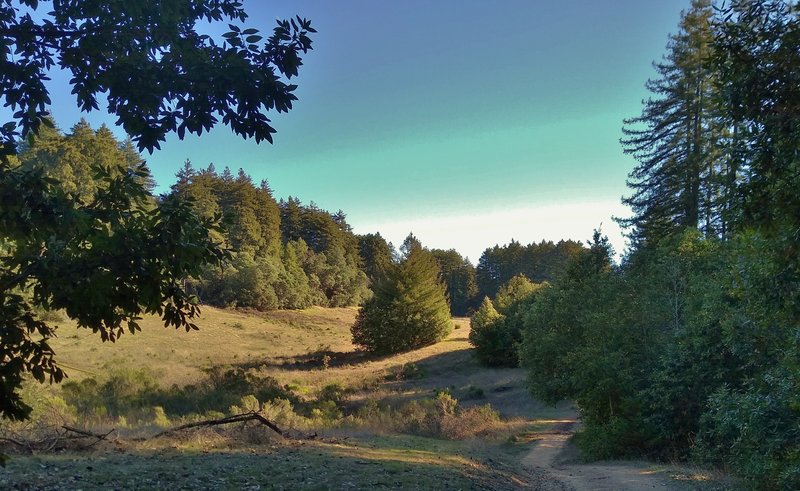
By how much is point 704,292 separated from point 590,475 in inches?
259

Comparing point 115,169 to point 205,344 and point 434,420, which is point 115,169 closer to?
point 434,420

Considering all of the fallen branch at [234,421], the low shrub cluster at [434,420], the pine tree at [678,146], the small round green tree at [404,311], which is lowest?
the low shrub cluster at [434,420]

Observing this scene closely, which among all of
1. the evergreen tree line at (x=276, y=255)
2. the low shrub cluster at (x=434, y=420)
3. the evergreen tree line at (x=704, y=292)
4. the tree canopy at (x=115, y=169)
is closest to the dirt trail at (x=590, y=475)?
the evergreen tree line at (x=704, y=292)

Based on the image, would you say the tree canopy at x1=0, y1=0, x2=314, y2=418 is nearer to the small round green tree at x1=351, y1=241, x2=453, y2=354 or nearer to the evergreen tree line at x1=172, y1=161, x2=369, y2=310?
the small round green tree at x1=351, y1=241, x2=453, y2=354

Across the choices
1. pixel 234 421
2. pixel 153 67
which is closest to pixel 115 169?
pixel 153 67

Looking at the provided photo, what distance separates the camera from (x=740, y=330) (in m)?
9.62

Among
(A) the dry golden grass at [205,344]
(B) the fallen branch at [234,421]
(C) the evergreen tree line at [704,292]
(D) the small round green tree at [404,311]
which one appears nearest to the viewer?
(C) the evergreen tree line at [704,292]

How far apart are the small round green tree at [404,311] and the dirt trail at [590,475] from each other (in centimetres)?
3222

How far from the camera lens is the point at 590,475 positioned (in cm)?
1518

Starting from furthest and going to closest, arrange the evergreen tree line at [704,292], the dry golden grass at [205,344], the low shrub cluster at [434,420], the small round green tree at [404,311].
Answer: the small round green tree at [404,311]
the dry golden grass at [205,344]
the low shrub cluster at [434,420]
the evergreen tree line at [704,292]

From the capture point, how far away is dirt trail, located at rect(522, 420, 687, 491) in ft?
42.0

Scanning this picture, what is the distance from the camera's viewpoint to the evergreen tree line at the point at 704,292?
4.72 metres

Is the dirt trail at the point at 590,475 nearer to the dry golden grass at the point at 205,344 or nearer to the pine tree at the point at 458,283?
the dry golden grass at the point at 205,344

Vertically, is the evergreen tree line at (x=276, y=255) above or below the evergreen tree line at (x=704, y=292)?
above
